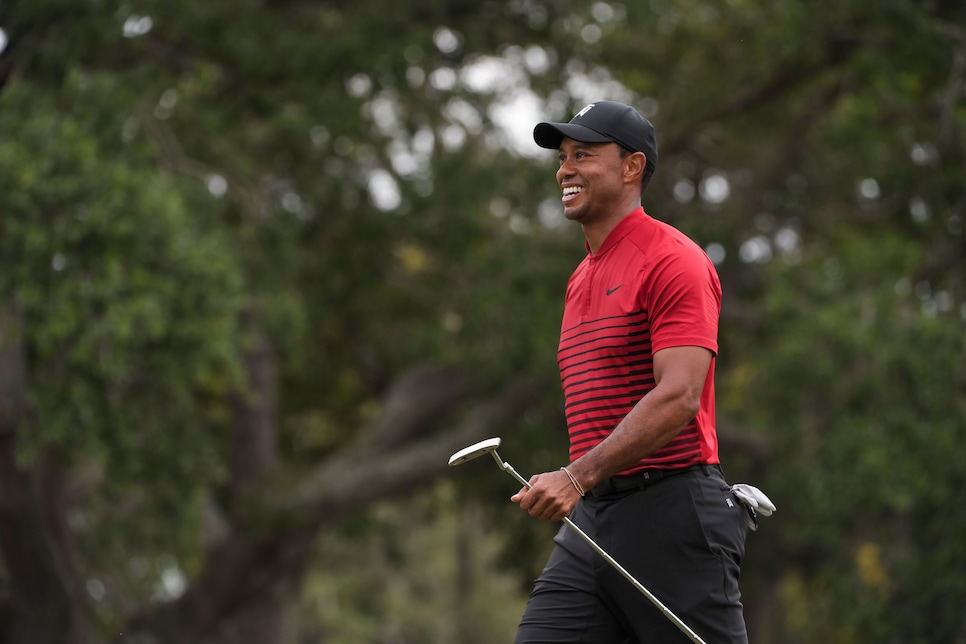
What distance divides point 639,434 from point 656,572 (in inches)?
17.3

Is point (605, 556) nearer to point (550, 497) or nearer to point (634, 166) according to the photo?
point (550, 497)

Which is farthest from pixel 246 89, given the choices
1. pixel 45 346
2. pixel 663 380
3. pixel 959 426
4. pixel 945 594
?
pixel 663 380

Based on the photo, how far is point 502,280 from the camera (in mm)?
12625

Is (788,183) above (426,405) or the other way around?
Answer: above

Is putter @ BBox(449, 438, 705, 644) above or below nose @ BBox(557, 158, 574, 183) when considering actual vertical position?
below

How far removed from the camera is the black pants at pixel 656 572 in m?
3.56

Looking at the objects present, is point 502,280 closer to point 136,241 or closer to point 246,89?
point 246,89

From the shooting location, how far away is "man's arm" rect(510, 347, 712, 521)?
3389 millimetres

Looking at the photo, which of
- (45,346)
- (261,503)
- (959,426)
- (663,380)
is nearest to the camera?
(663,380)

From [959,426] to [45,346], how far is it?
25.8 ft

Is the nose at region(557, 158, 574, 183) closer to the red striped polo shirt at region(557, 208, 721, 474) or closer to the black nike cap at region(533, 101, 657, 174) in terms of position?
the black nike cap at region(533, 101, 657, 174)

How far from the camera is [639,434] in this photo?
134 inches

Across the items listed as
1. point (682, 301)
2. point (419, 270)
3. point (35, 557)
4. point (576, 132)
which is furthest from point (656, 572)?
point (419, 270)

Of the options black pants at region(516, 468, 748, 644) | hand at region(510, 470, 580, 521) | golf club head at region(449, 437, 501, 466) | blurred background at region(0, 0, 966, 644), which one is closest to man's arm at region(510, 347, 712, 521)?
hand at region(510, 470, 580, 521)
